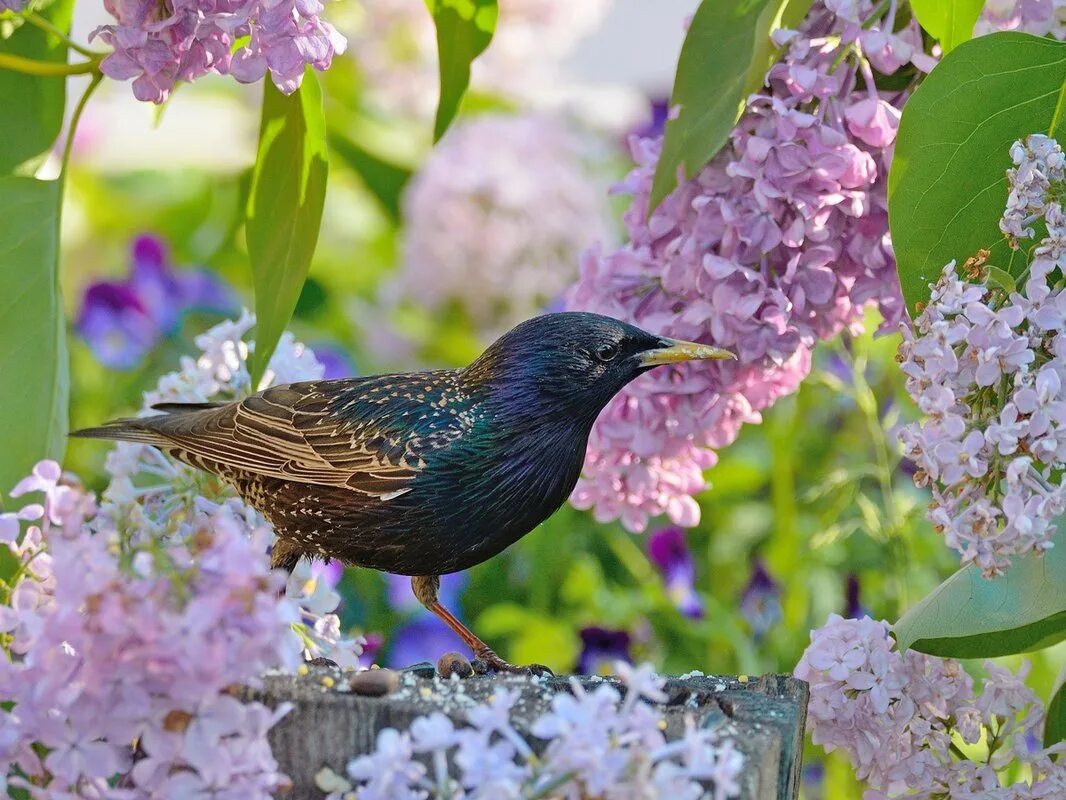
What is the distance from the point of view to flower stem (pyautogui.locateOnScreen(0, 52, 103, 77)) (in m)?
1.28

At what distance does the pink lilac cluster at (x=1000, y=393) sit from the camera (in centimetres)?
96

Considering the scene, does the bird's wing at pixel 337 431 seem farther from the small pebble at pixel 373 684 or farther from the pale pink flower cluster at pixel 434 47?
the pale pink flower cluster at pixel 434 47

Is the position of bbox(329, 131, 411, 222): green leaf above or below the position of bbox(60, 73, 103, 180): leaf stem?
above

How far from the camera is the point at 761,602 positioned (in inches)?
82.5

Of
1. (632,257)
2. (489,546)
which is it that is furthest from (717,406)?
(489,546)

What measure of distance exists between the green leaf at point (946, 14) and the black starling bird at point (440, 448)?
0.31 m

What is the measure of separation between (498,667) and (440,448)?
207 millimetres

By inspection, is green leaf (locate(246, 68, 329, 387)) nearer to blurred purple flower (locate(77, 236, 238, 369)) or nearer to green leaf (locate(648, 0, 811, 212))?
green leaf (locate(648, 0, 811, 212))

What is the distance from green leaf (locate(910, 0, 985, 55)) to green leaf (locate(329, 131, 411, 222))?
81.9 inches

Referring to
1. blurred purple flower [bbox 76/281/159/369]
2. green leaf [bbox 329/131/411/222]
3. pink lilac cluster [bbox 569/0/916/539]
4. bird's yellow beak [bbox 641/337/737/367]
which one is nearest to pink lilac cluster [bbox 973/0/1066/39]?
pink lilac cluster [bbox 569/0/916/539]

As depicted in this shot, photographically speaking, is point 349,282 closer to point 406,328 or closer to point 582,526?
point 406,328

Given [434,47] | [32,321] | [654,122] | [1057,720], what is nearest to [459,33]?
[32,321]

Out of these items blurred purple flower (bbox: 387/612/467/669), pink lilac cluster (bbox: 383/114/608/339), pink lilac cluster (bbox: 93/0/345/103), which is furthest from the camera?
pink lilac cluster (bbox: 383/114/608/339)

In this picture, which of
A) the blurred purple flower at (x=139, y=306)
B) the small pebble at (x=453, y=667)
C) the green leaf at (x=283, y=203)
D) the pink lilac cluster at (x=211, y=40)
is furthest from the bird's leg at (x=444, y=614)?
the blurred purple flower at (x=139, y=306)
